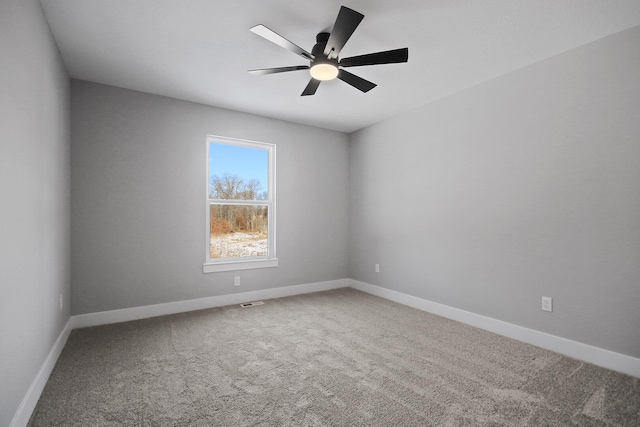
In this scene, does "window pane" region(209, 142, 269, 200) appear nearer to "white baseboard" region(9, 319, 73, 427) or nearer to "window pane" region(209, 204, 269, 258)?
"window pane" region(209, 204, 269, 258)

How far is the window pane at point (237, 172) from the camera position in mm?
4012

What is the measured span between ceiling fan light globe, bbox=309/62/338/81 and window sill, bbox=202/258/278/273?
8.47 ft

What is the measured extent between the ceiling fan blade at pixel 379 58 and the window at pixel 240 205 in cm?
228

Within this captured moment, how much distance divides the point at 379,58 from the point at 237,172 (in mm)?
2597

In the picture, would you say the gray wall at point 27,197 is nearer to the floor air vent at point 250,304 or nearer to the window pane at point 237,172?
the window pane at point 237,172

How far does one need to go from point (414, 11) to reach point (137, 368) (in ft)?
10.7

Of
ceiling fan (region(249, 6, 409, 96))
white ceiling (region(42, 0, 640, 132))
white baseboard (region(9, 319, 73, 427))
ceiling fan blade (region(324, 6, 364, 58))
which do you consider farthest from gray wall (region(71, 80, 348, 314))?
ceiling fan blade (region(324, 6, 364, 58))

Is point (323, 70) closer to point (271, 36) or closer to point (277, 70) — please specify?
point (277, 70)

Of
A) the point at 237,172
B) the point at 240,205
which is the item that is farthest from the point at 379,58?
the point at 240,205

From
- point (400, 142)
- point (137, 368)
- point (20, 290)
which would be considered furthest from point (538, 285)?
point (20, 290)

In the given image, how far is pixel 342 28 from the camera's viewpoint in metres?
1.93

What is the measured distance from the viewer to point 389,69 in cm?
290

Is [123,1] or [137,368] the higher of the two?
[123,1]

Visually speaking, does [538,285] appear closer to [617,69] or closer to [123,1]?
[617,69]
